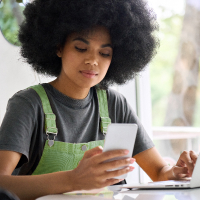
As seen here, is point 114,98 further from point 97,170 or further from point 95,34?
point 97,170

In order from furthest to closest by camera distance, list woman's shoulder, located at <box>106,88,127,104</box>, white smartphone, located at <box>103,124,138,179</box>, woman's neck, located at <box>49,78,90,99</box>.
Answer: woman's shoulder, located at <box>106,88,127,104</box>, woman's neck, located at <box>49,78,90,99</box>, white smartphone, located at <box>103,124,138,179</box>

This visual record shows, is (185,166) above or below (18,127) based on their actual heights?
below

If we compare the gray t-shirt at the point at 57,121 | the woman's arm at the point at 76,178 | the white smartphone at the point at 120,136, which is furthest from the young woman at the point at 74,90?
the white smartphone at the point at 120,136

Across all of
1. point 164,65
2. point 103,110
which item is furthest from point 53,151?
point 164,65

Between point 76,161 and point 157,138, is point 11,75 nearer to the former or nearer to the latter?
point 76,161

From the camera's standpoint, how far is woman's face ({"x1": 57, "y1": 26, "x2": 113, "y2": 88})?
1237 mm

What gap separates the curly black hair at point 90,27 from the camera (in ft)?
4.07

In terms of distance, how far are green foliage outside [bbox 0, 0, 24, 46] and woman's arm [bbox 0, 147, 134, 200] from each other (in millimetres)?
867

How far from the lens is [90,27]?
1.25 metres

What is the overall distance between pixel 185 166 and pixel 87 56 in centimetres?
57

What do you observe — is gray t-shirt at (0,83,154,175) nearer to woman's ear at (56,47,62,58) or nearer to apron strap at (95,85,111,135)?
apron strap at (95,85,111,135)

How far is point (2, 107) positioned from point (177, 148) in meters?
1.65

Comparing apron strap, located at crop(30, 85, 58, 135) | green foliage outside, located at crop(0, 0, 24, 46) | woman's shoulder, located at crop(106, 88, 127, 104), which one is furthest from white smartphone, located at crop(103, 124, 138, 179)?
green foliage outside, located at crop(0, 0, 24, 46)

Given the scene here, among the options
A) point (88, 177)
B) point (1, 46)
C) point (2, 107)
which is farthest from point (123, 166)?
point (1, 46)
